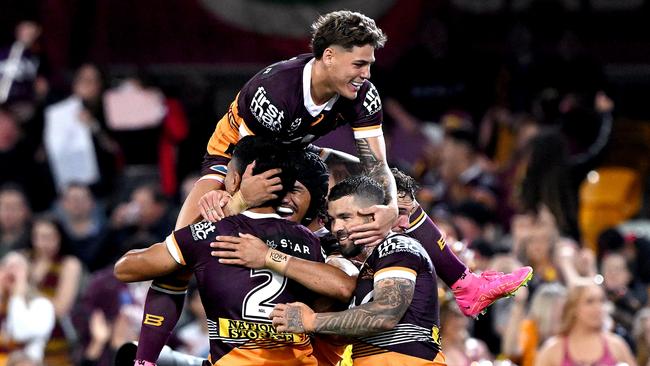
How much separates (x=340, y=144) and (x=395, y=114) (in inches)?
216

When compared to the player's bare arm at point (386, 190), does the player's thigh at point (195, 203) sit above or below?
below

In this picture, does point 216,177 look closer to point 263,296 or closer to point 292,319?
point 263,296

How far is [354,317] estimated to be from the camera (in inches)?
243

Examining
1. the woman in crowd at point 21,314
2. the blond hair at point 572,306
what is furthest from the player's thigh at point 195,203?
the woman in crowd at point 21,314

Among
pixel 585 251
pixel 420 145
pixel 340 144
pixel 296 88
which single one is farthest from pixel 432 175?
pixel 296 88

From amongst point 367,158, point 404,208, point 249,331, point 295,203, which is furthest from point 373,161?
point 249,331

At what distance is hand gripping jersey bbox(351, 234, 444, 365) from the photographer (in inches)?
249

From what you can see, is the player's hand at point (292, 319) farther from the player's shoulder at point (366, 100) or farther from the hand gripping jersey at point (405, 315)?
the player's shoulder at point (366, 100)

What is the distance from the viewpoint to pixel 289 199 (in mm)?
6492

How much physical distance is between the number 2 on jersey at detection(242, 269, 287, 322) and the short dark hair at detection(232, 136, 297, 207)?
0.31 meters

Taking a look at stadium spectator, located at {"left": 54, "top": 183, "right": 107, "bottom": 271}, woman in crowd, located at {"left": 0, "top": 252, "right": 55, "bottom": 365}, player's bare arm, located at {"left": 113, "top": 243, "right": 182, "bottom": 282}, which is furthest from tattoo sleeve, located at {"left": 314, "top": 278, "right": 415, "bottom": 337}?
stadium spectator, located at {"left": 54, "top": 183, "right": 107, "bottom": 271}

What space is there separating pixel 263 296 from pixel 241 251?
22 centimetres

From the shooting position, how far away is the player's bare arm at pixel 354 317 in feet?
20.2

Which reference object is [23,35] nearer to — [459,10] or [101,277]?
[101,277]
